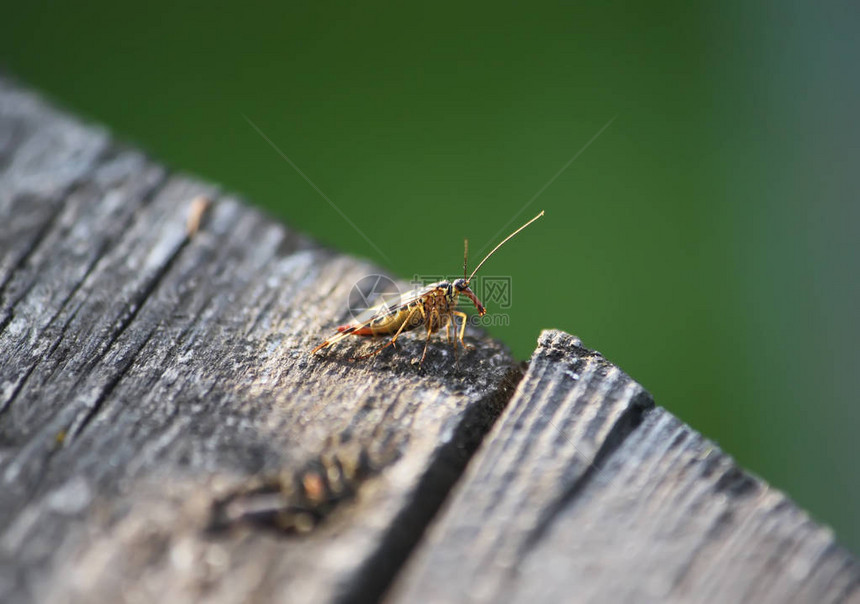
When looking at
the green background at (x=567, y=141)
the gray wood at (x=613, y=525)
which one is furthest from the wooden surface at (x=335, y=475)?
the green background at (x=567, y=141)

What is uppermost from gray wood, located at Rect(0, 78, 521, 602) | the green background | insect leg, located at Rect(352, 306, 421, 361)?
the green background

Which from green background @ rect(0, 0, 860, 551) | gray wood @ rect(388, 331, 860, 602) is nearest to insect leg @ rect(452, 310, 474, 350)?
gray wood @ rect(388, 331, 860, 602)

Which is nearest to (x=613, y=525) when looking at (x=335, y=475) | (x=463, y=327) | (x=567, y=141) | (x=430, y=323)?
(x=335, y=475)

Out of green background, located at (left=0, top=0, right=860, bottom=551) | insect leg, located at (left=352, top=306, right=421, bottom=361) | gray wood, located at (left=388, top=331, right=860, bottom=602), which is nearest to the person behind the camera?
gray wood, located at (left=388, top=331, right=860, bottom=602)

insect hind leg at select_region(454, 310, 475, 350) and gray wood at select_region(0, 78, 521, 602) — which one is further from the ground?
insect hind leg at select_region(454, 310, 475, 350)

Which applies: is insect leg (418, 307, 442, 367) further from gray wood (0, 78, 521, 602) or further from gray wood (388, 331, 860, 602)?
gray wood (388, 331, 860, 602)

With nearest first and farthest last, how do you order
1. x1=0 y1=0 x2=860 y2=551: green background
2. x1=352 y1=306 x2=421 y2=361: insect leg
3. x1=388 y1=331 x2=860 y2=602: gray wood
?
x1=388 y1=331 x2=860 y2=602: gray wood
x1=352 y1=306 x2=421 y2=361: insect leg
x1=0 y1=0 x2=860 y2=551: green background

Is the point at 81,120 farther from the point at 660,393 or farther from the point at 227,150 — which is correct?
the point at 660,393

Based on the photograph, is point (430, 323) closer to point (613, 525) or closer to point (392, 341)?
point (392, 341)
